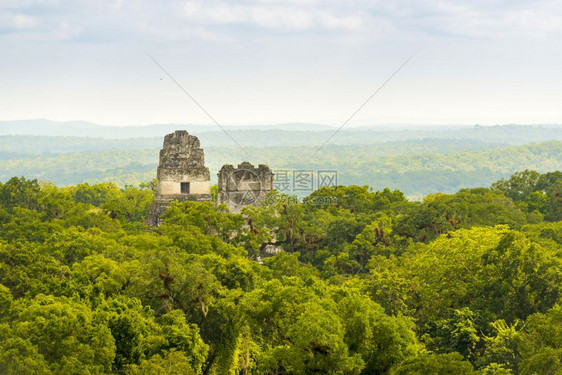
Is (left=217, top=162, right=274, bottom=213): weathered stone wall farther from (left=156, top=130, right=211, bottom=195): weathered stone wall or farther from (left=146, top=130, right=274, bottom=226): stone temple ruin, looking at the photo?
(left=156, top=130, right=211, bottom=195): weathered stone wall

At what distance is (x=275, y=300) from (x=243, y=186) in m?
22.5

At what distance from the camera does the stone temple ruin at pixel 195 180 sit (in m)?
45.9

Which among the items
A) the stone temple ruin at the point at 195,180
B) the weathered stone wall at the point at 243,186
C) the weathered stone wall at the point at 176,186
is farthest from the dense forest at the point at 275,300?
the weathered stone wall at the point at 176,186

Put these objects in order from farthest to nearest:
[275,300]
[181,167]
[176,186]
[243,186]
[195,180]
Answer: [181,167], [195,180], [176,186], [243,186], [275,300]

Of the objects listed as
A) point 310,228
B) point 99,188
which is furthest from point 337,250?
point 99,188

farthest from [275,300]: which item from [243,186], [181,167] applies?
[181,167]

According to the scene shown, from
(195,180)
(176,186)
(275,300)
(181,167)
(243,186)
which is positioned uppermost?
(181,167)

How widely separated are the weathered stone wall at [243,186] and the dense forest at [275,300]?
4.39 metres

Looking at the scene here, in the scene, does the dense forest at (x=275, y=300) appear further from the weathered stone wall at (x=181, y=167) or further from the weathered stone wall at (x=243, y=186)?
the weathered stone wall at (x=181, y=167)

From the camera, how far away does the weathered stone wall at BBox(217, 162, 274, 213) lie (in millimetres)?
45812

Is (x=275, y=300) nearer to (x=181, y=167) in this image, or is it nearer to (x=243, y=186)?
(x=243, y=186)

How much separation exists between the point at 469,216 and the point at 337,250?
733cm

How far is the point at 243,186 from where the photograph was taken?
4591cm

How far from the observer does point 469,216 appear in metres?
42.0
